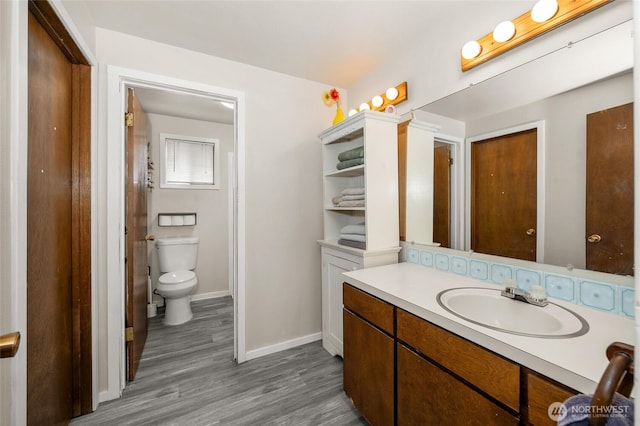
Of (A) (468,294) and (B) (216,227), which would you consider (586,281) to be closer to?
(A) (468,294)

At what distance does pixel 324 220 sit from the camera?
225 centimetres

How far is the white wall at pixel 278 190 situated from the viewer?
2023 millimetres

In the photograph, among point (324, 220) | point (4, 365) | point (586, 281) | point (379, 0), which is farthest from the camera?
point (324, 220)

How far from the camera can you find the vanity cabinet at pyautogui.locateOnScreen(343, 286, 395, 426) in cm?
118

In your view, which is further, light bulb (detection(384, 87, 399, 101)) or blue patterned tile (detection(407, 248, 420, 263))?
light bulb (detection(384, 87, 399, 101))

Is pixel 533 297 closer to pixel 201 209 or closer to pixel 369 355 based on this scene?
pixel 369 355

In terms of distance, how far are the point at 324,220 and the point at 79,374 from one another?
1820 millimetres

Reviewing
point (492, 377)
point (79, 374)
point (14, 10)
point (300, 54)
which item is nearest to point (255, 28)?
point (300, 54)

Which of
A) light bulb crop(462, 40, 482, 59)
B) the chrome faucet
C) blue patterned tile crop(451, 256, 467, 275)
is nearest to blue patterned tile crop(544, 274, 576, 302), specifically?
the chrome faucet

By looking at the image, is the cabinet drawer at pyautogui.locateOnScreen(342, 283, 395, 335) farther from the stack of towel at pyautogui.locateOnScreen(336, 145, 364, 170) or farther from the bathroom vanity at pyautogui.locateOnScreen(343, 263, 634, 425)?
the stack of towel at pyautogui.locateOnScreen(336, 145, 364, 170)

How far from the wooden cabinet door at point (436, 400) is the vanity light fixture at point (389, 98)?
158cm

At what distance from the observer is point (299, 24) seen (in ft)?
5.24

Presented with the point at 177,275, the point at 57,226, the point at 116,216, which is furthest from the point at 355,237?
the point at 177,275

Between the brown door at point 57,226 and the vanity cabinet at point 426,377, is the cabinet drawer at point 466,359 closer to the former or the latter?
the vanity cabinet at point 426,377
